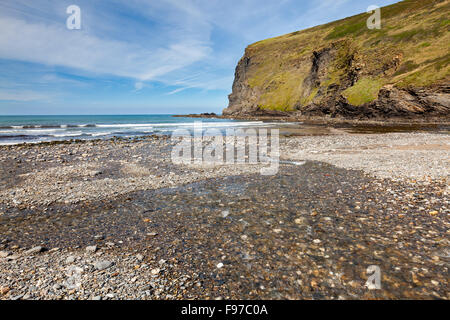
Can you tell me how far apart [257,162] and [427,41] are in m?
77.8

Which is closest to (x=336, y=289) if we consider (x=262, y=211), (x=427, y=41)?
(x=262, y=211)

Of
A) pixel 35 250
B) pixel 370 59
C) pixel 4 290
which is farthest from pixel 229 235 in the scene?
pixel 370 59

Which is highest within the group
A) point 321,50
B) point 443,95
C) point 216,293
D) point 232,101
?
point 321,50

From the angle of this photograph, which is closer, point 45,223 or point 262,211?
point 45,223

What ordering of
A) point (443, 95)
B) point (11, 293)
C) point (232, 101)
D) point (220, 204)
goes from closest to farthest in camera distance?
point (11, 293), point (220, 204), point (443, 95), point (232, 101)

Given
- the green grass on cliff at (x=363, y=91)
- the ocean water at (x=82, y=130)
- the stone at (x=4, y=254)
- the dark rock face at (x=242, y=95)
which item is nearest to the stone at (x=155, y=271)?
the stone at (x=4, y=254)

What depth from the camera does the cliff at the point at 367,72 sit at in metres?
54.3

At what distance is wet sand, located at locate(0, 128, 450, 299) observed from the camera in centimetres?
464

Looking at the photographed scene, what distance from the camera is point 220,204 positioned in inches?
361

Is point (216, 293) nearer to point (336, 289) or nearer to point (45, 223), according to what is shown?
point (336, 289)

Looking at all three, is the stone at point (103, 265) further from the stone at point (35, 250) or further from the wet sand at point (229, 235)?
the stone at point (35, 250)

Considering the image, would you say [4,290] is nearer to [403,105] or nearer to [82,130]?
[82,130]

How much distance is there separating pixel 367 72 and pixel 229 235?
265 ft
